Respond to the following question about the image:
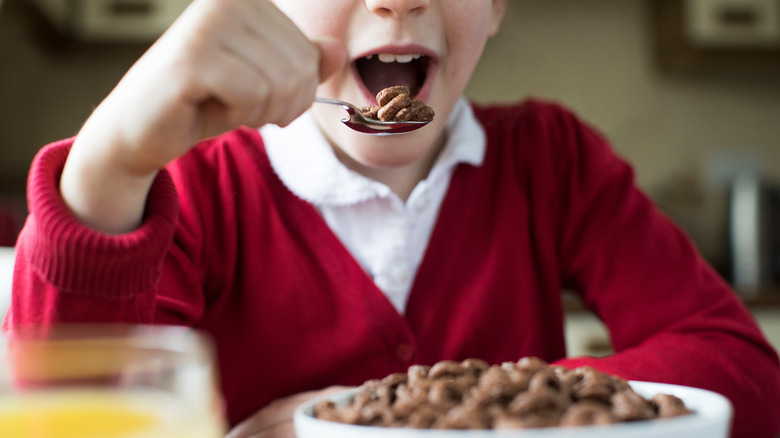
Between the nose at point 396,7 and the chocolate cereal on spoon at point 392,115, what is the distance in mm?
77

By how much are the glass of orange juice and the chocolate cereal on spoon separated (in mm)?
454

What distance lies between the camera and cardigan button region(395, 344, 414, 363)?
93 centimetres

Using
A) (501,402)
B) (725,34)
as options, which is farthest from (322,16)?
(725,34)

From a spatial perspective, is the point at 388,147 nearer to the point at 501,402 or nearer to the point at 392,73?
the point at 392,73

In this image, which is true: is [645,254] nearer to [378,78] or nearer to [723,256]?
[378,78]

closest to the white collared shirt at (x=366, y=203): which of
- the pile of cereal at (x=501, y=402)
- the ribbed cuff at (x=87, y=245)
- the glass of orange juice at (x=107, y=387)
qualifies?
the ribbed cuff at (x=87, y=245)

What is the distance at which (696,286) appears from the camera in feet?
3.21

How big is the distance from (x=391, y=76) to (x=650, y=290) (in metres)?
0.42

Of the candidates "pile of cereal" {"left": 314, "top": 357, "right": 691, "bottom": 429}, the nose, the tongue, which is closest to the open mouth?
the tongue

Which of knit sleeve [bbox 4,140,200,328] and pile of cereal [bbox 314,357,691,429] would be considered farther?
knit sleeve [bbox 4,140,200,328]

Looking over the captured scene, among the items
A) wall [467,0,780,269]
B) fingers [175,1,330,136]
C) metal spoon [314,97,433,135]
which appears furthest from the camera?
wall [467,0,780,269]

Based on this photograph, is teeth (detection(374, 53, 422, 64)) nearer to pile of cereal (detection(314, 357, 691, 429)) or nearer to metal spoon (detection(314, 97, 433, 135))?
metal spoon (detection(314, 97, 433, 135))

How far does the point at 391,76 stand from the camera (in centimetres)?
90

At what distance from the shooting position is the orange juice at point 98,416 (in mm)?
301
